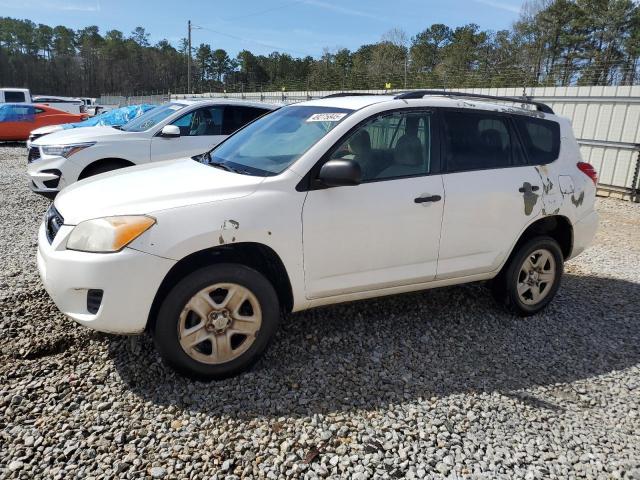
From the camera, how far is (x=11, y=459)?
2.40 meters

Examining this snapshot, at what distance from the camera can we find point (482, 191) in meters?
3.75

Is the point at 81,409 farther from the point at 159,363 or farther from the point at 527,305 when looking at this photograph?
the point at 527,305

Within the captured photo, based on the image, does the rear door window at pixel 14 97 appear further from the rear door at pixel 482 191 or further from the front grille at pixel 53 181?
the rear door at pixel 482 191

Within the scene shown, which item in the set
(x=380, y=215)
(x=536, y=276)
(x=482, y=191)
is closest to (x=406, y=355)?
(x=380, y=215)

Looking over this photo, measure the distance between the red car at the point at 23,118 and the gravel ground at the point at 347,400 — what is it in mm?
16691

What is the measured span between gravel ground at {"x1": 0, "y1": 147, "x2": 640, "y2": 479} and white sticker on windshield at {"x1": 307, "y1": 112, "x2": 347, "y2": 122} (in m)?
1.57

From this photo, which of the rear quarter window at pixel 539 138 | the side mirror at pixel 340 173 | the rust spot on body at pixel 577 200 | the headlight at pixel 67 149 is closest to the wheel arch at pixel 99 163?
the headlight at pixel 67 149

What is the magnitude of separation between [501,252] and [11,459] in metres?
3.47

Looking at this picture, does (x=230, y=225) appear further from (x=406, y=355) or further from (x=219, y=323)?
(x=406, y=355)

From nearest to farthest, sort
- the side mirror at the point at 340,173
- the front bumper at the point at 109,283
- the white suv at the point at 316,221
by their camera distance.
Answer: the front bumper at the point at 109,283 < the white suv at the point at 316,221 < the side mirror at the point at 340,173

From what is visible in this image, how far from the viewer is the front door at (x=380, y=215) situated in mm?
3211

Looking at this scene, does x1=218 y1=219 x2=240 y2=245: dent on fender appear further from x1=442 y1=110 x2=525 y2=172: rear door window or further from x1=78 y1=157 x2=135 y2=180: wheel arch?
x1=78 y1=157 x2=135 y2=180: wheel arch

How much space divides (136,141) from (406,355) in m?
5.35

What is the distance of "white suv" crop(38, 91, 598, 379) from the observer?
2.81 metres
